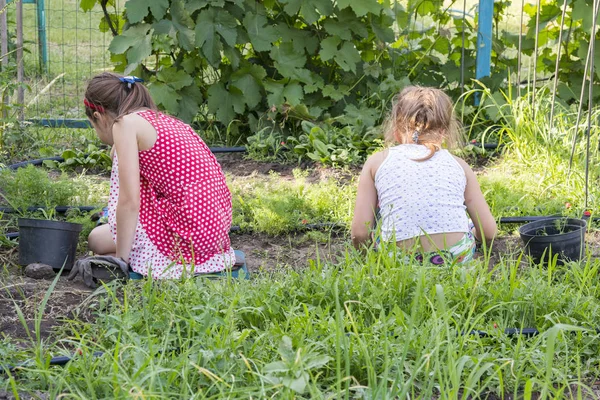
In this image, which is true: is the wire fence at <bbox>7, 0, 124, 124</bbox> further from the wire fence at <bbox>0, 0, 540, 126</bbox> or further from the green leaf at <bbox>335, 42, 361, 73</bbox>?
the green leaf at <bbox>335, 42, 361, 73</bbox>

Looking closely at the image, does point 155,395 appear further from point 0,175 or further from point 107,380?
point 0,175

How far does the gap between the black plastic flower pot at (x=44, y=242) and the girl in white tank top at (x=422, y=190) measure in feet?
4.33

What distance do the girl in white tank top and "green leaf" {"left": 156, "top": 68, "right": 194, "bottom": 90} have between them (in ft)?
8.77

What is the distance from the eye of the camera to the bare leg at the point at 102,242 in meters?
3.97

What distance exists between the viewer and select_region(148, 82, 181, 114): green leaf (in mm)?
5906

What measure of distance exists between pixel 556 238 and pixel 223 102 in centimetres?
312

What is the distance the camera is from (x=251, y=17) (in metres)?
6.01

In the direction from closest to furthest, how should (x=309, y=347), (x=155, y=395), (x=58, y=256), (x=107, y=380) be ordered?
(x=155, y=395) → (x=107, y=380) → (x=309, y=347) → (x=58, y=256)

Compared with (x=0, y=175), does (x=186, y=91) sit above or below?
above

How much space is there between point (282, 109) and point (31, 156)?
72.0 inches

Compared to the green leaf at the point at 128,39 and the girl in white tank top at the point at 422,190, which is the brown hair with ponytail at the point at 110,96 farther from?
the green leaf at the point at 128,39

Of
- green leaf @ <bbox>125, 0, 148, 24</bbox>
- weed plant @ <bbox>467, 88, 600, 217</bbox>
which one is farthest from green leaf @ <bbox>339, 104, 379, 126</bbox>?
green leaf @ <bbox>125, 0, 148, 24</bbox>

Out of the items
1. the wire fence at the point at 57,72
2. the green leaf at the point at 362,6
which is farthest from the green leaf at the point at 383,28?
the wire fence at the point at 57,72

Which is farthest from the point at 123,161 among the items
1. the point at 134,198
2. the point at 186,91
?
the point at 186,91
